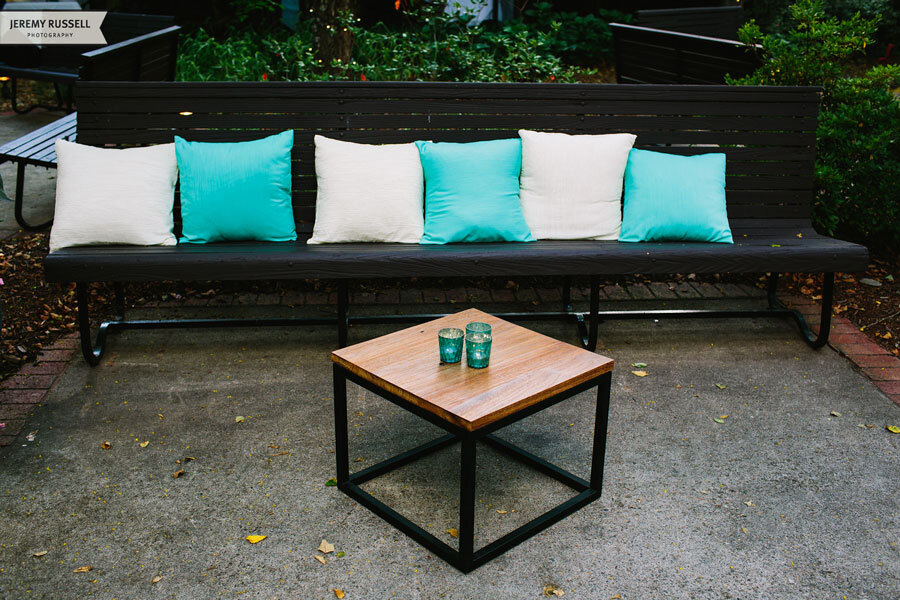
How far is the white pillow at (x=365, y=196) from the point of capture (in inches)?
159

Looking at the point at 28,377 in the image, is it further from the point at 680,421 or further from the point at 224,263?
the point at 680,421

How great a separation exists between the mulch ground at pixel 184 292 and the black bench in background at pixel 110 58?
1206 mm

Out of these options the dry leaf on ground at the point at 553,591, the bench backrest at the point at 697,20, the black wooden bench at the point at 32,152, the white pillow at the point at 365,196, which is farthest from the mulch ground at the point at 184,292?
the bench backrest at the point at 697,20

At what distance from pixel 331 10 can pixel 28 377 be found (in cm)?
379

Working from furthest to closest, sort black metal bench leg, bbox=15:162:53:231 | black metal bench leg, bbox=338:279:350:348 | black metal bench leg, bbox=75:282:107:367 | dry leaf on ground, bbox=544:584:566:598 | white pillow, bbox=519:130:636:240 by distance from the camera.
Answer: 1. black metal bench leg, bbox=15:162:53:231
2. white pillow, bbox=519:130:636:240
3. black metal bench leg, bbox=338:279:350:348
4. black metal bench leg, bbox=75:282:107:367
5. dry leaf on ground, bbox=544:584:566:598

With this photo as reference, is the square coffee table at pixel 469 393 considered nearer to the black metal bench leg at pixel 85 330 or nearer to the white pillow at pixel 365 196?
the white pillow at pixel 365 196

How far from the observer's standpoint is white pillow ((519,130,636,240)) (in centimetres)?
425

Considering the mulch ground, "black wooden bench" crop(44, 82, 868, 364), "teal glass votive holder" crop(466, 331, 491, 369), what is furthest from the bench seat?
"teal glass votive holder" crop(466, 331, 491, 369)

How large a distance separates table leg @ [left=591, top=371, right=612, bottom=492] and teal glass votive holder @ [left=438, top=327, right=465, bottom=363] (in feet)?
1.68

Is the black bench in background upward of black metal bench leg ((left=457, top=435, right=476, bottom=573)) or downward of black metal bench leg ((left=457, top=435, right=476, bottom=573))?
upward

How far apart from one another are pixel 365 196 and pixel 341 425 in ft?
4.78

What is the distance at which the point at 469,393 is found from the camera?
258 cm

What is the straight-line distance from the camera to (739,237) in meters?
4.33

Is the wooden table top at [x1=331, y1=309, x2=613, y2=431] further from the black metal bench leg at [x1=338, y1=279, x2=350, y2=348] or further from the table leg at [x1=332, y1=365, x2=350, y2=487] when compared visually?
the black metal bench leg at [x1=338, y1=279, x2=350, y2=348]
